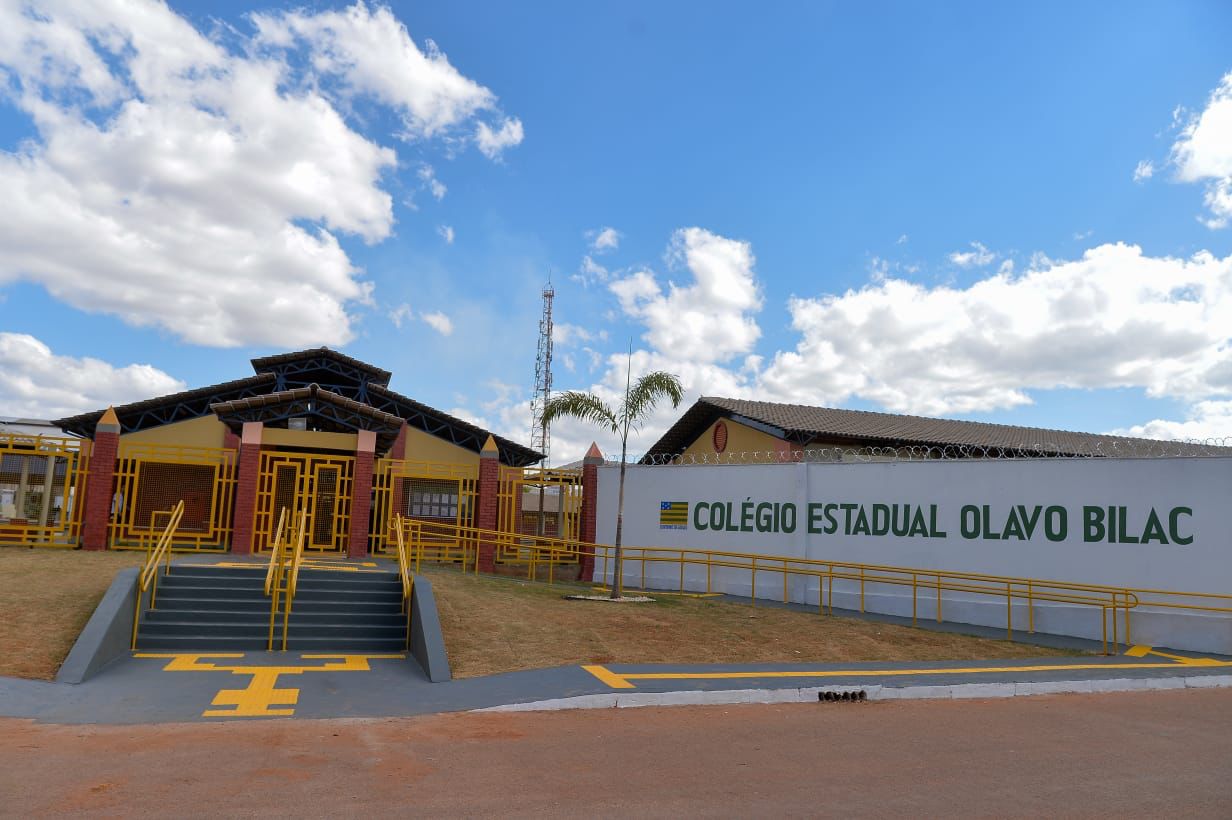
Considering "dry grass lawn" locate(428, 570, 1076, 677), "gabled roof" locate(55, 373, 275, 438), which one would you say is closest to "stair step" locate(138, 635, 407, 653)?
"dry grass lawn" locate(428, 570, 1076, 677)

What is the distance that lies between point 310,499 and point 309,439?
332 centimetres

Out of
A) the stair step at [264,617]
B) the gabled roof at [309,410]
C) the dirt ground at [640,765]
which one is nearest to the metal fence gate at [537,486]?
the gabled roof at [309,410]

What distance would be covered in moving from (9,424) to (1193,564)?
41.5 metres

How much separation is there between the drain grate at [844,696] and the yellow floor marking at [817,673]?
32.5 inches

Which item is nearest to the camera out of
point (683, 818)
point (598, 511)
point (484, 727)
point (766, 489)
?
point (683, 818)

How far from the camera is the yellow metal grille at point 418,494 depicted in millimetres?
20906

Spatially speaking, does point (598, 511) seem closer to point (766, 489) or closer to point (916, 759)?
point (766, 489)

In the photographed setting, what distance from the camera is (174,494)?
21.0 m

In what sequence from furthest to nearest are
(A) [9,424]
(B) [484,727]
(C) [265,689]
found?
(A) [9,424] → (C) [265,689] → (B) [484,727]

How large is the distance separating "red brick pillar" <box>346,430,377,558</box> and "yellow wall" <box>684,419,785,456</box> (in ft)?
28.8

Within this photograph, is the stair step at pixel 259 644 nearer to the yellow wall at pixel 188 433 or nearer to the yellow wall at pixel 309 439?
the yellow wall at pixel 309 439

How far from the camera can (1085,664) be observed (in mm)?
11531

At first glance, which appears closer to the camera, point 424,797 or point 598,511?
point 424,797

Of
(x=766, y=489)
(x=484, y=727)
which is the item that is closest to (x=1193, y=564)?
(x=766, y=489)
